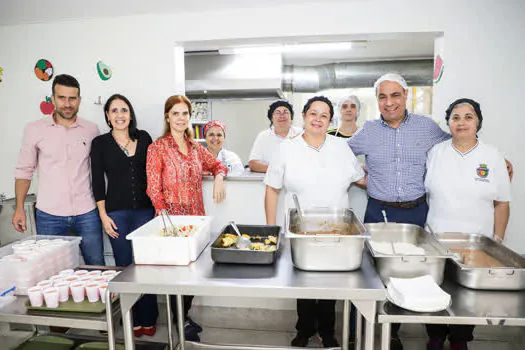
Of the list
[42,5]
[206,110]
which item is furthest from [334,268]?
[206,110]

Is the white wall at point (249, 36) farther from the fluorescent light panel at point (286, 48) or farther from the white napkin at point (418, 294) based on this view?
the fluorescent light panel at point (286, 48)

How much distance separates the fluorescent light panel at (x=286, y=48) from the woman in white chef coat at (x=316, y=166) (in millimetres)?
2682

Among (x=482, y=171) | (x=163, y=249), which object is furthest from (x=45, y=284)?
(x=482, y=171)

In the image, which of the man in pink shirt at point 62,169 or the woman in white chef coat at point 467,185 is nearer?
the woman in white chef coat at point 467,185

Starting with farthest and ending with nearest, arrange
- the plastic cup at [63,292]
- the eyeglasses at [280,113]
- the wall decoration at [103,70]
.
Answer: the eyeglasses at [280,113] → the wall decoration at [103,70] → the plastic cup at [63,292]

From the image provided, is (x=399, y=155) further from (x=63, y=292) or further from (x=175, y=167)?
(x=63, y=292)

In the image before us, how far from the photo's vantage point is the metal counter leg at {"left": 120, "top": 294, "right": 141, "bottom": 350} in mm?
1400

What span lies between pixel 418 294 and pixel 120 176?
1.85 meters

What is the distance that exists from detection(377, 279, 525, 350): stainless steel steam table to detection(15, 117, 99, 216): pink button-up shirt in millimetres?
2033

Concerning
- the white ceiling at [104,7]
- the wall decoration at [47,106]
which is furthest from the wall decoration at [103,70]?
the wall decoration at [47,106]

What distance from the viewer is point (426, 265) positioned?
139 cm

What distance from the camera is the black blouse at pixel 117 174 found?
223 centimetres

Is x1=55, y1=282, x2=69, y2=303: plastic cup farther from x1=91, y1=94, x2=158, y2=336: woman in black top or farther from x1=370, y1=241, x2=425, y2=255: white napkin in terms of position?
x1=370, y1=241, x2=425, y2=255: white napkin

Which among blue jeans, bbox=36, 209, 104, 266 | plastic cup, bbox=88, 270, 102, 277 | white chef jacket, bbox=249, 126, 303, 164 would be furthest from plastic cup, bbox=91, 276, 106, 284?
white chef jacket, bbox=249, 126, 303, 164
